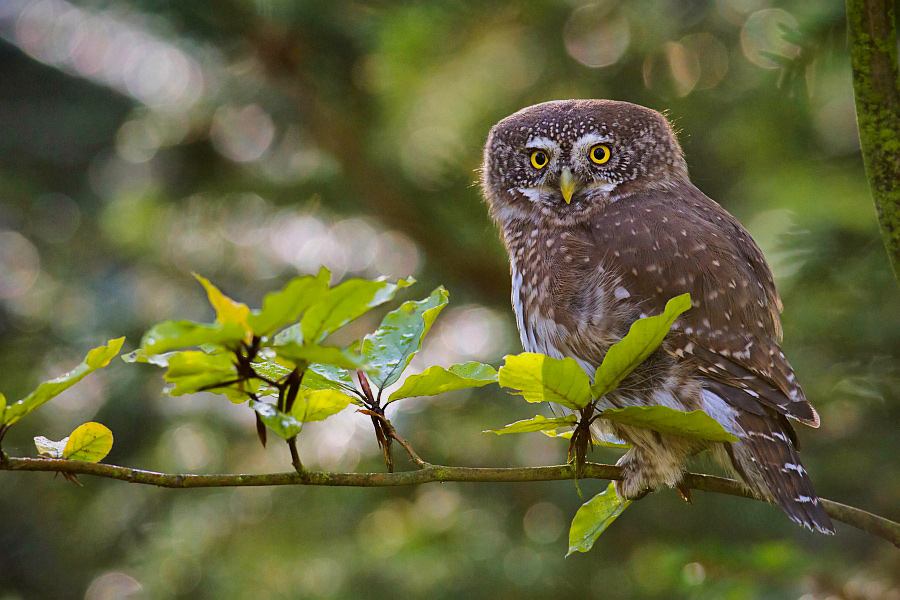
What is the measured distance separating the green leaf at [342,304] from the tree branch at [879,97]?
0.86m

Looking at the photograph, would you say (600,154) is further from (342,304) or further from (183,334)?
(183,334)

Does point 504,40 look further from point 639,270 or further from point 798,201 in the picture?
point 639,270

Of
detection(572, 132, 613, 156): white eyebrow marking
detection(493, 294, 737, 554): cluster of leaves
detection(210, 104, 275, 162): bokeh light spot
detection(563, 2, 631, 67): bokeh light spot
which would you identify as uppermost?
detection(563, 2, 631, 67): bokeh light spot

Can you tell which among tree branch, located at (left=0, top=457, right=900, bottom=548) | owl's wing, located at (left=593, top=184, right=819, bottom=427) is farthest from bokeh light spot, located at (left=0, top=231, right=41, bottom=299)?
tree branch, located at (left=0, top=457, right=900, bottom=548)

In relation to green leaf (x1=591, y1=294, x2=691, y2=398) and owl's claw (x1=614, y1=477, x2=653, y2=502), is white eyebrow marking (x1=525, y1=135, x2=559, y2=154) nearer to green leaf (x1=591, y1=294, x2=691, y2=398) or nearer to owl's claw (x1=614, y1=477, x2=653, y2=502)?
owl's claw (x1=614, y1=477, x2=653, y2=502)

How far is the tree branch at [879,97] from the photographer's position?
1.31 meters

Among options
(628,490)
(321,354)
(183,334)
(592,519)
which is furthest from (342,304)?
(628,490)

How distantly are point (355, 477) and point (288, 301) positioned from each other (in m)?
0.33

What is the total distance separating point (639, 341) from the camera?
110 centimetres

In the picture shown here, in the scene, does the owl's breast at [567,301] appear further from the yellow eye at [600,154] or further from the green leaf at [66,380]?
the green leaf at [66,380]

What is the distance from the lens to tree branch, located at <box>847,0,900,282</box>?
1.31 metres

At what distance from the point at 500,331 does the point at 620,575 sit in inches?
50.3

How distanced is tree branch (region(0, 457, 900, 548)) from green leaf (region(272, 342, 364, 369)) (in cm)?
22

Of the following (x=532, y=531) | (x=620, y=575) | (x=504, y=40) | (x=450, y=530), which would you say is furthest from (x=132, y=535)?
(x=504, y=40)
